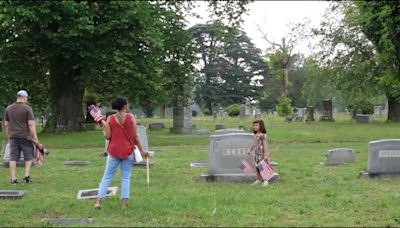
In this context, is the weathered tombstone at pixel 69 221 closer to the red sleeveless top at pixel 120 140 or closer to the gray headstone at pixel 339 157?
the red sleeveless top at pixel 120 140

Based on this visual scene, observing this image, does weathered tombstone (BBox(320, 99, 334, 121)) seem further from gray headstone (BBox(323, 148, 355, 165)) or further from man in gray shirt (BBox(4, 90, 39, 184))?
man in gray shirt (BBox(4, 90, 39, 184))

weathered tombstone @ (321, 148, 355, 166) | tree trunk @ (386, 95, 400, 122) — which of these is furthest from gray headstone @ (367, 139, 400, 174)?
tree trunk @ (386, 95, 400, 122)

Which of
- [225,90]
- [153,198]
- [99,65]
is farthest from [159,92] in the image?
[225,90]

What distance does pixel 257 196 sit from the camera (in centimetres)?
933

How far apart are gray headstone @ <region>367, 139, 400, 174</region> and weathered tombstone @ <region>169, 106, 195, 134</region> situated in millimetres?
18680

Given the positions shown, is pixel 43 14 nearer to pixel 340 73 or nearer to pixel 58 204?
pixel 58 204

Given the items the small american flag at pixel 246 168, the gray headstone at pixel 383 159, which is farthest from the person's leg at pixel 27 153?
the gray headstone at pixel 383 159

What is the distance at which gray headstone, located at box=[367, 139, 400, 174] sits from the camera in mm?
11977

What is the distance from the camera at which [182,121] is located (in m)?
30.4

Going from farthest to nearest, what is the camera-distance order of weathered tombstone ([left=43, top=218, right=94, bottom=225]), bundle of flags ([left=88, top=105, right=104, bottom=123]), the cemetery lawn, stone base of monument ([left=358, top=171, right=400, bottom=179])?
stone base of monument ([left=358, top=171, right=400, bottom=179]) < bundle of flags ([left=88, top=105, right=104, bottom=123]) < the cemetery lawn < weathered tombstone ([left=43, top=218, right=94, bottom=225])

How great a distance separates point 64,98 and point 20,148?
61.0 feet

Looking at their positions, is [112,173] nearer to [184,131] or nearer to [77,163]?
[77,163]

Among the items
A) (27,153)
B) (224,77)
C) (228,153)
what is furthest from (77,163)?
(224,77)

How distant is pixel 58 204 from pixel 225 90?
71.9 meters
